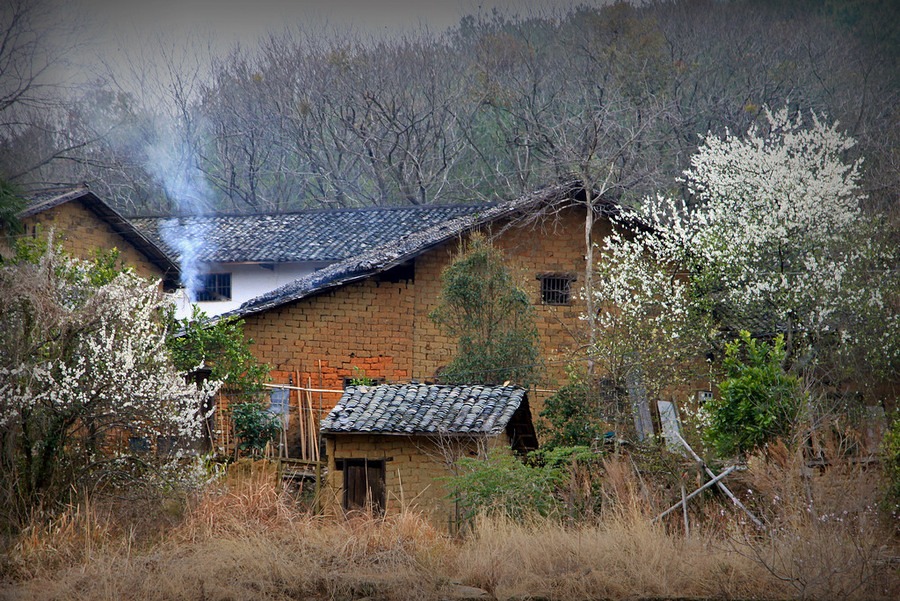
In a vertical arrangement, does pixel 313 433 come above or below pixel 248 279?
below

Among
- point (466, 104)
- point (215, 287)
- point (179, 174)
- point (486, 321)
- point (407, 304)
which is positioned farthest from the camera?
point (179, 174)

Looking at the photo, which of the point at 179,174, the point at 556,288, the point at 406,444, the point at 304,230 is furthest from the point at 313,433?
the point at 179,174

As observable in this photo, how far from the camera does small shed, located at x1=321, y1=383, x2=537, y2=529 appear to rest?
1290 centimetres

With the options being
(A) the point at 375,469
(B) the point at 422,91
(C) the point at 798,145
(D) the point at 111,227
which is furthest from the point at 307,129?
(A) the point at 375,469

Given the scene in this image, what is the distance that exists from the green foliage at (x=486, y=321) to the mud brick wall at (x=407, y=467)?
2.90 meters

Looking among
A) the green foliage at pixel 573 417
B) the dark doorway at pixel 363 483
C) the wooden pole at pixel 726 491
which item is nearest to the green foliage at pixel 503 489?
the dark doorway at pixel 363 483

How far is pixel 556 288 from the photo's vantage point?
19250mm

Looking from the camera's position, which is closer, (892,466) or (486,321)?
(892,466)

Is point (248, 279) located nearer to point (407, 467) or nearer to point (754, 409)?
point (407, 467)

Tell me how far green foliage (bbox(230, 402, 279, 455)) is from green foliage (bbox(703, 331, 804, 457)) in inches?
288

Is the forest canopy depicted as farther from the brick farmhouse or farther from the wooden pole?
the wooden pole

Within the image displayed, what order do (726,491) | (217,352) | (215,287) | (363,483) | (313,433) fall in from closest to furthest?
(726,491) < (363,483) < (217,352) < (313,433) < (215,287)

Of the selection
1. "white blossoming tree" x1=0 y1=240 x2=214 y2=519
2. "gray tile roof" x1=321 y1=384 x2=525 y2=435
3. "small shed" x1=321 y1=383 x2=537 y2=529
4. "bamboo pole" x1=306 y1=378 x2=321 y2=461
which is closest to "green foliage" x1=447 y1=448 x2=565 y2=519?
"small shed" x1=321 y1=383 x2=537 y2=529

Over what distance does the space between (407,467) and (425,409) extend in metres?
0.90
